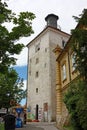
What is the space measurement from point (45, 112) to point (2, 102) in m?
8.83

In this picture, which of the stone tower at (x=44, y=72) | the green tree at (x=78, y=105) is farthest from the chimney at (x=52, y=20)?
the green tree at (x=78, y=105)

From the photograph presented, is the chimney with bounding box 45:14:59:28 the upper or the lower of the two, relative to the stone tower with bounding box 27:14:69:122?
upper

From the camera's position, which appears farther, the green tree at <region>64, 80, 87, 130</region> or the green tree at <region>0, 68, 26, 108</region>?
the green tree at <region>0, 68, 26, 108</region>

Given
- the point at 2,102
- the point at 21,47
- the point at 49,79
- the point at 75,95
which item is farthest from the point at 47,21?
the point at 21,47

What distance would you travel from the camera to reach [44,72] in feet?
129

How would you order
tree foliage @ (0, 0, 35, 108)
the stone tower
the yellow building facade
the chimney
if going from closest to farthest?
tree foliage @ (0, 0, 35, 108)
the yellow building facade
the stone tower
the chimney

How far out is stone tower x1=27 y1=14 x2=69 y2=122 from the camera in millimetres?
36938

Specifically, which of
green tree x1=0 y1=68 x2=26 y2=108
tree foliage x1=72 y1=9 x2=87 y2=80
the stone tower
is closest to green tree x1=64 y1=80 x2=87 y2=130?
tree foliage x1=72 y1=9 x2=87 y2=80

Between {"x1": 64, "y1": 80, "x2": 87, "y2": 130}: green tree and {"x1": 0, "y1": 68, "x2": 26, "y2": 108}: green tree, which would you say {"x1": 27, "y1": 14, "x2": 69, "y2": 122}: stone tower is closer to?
{"x1": 0, "y1": 68, "x2": 26, "y2": 108}: green tree

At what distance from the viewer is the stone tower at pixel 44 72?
36938mm

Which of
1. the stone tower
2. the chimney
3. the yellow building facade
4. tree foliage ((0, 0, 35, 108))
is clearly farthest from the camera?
the chimney

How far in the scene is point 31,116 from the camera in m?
41.3

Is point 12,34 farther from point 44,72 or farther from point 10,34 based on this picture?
point 44,72

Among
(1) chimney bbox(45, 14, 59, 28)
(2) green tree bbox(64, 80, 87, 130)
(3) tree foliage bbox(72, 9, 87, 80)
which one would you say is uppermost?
(1) chimney bbox(45, 14, 59, 28)
